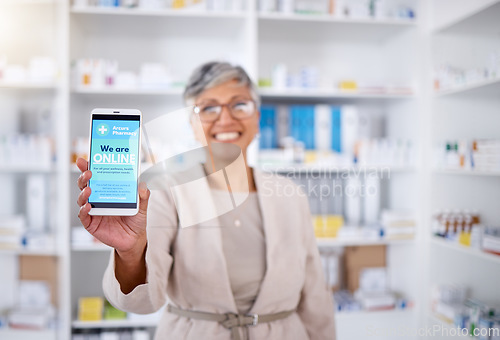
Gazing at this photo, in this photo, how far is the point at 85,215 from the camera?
2.03 feet

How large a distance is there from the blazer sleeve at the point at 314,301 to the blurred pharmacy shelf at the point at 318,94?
1.03 m

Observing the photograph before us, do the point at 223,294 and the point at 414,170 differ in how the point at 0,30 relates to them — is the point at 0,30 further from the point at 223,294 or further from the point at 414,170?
the point at 414,170

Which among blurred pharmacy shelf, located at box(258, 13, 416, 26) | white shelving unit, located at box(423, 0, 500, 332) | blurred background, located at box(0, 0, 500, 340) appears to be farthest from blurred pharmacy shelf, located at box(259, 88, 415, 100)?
blurred pharmacy shelf, located at box(258, 13, 416, 26)

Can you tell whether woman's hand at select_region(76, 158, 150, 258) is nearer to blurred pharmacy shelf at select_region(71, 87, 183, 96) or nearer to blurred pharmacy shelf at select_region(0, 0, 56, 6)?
blurred pharmacy shelf at select_region(0, 0, 56, 6)

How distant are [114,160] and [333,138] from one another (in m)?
1.67

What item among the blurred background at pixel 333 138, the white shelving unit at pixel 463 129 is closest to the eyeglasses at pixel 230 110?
the blurred background at pixel 333 138

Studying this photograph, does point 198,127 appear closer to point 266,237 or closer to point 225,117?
point 225,117

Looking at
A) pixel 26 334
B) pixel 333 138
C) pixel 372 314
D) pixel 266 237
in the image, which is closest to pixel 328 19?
pixel 333 138

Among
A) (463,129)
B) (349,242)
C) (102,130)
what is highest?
(463,129)

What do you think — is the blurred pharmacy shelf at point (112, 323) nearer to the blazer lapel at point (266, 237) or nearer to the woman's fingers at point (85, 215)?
the blazer lapel at point (266, 237)

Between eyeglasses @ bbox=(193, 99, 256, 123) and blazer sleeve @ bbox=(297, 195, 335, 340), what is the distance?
1.16ft

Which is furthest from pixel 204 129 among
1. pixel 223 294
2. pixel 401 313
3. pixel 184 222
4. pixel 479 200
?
pixel 401 313

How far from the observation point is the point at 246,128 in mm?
1157

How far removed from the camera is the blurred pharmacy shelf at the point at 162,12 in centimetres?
197
